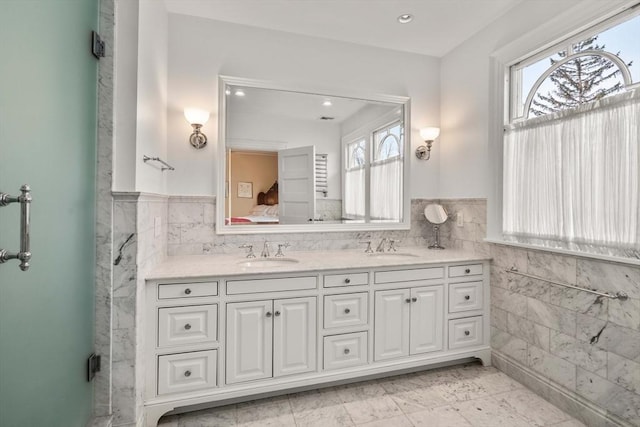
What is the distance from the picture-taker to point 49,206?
4.18 ft

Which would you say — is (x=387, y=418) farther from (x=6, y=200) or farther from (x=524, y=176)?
(x=6, y=200)

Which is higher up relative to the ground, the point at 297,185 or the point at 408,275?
the point at 297,185

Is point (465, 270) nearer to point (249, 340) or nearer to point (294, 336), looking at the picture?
point (294, 336)

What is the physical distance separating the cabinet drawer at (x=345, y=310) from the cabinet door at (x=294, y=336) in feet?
0.35

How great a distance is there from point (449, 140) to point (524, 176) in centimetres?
87

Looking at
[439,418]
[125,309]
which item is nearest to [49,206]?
[125,309]

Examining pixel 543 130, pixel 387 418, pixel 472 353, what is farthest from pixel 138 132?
pixel 472 353

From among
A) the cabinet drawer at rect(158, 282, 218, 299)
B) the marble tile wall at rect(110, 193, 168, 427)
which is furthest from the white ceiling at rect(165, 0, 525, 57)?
the cabinet drawer at rect(158, 282, 218, 299)

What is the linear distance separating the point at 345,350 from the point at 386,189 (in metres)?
1.55

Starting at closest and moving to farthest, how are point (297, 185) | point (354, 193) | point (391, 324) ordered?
point (391, 324) < point (297, 185) < point (354, 193)

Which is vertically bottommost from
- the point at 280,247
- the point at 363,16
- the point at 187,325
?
the point at 187,325

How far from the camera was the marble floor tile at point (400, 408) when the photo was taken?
1928 mm

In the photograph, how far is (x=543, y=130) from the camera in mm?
2230

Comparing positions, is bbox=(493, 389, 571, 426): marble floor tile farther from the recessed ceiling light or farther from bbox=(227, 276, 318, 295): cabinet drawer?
the recessed ceiling light
